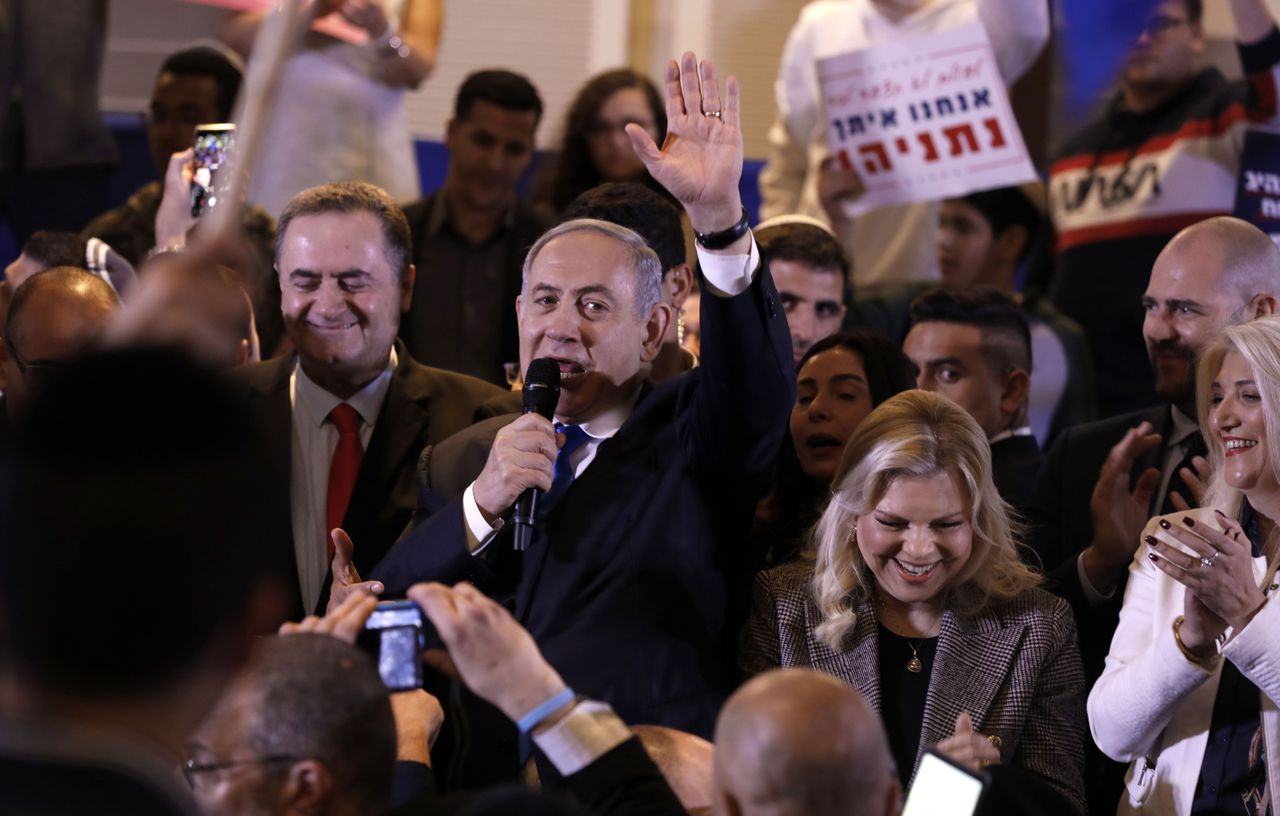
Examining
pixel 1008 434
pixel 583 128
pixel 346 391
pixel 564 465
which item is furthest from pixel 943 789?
pixel 583 128

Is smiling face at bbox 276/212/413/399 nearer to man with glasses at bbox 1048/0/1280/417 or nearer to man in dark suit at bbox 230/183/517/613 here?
man in dark suit at bbox 230/183/517/613

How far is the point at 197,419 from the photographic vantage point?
4.94 ft

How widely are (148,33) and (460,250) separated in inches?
107

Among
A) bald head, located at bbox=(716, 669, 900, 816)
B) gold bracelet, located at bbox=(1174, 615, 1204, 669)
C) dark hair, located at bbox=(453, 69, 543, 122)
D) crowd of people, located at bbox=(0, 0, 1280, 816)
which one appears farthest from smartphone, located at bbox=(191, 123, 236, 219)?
bald head, located at bbox=(716, 669, 900, 816)

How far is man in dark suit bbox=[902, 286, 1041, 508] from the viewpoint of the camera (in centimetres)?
400

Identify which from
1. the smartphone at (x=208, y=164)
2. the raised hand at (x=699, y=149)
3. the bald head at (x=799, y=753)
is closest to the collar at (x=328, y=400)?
the smartphone at (x=208, y=164)

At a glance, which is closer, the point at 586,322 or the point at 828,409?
the point at 586,322

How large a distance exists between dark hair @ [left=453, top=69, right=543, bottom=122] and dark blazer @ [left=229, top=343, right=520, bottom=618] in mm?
1485

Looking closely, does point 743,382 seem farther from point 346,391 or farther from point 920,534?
point 346,391

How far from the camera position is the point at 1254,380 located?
2996 millimetres

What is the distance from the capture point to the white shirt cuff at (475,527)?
9.21 feet

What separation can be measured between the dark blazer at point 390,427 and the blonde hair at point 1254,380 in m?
1.29

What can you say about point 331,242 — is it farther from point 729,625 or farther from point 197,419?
point 197,419

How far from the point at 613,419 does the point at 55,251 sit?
176 centimetres
